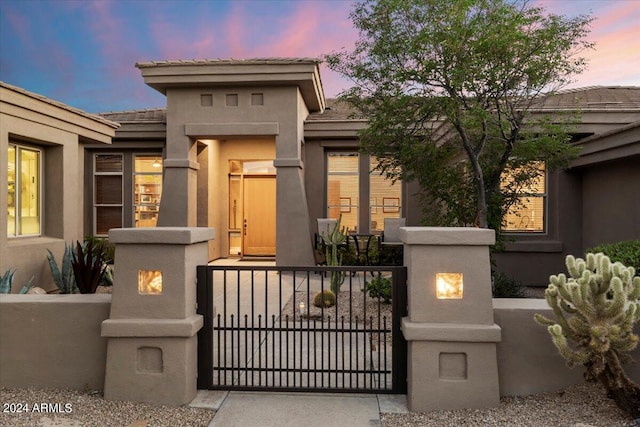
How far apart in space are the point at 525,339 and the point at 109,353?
4087 millimetres

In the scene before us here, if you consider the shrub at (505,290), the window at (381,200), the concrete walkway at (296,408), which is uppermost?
the window at (381,200)

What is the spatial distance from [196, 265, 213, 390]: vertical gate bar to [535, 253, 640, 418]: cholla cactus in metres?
3.16

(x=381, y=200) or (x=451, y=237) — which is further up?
(x=381, y=200)

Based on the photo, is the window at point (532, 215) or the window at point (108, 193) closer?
the window at point (532, 215)

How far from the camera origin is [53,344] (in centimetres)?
439

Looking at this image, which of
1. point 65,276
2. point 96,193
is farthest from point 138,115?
point 65,276

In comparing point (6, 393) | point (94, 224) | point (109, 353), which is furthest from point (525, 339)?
point (94, 224)

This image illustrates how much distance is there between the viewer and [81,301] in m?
4.39

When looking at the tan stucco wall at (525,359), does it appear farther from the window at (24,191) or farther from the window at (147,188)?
the window at (147,188)

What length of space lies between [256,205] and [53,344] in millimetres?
9467

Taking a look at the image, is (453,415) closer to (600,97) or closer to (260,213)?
(260,213)

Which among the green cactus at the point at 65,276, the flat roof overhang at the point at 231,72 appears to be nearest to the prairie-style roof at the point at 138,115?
the flat roof overhang at the point at 231,72

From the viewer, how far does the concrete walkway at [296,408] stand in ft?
12.2

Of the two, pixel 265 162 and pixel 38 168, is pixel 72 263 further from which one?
pixel 265 162
